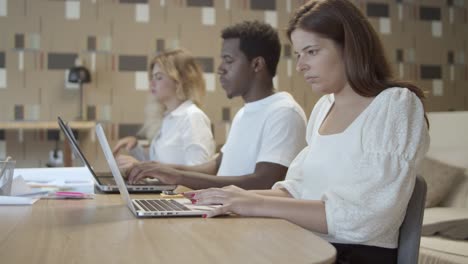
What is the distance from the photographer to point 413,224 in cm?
126

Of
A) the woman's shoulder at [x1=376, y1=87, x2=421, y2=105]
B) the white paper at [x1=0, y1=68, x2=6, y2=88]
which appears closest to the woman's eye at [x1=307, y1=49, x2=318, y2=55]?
the woman's shoulder at [x1=376, y1=87, x2=421, y2=105]

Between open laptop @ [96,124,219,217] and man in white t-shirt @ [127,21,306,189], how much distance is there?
594mm

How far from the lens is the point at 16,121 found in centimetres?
452

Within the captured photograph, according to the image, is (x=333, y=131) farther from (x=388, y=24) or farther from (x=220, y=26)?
(x=388, y=24)

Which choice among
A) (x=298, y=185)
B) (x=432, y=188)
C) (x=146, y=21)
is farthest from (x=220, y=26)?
(x=298, y=185)

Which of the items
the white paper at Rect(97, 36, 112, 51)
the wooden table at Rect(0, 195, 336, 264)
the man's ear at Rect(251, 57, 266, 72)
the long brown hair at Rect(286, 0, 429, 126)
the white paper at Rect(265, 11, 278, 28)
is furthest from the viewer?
the white paper at Rect(265, 11, 278, 28)

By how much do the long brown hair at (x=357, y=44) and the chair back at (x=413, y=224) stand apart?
0.23 metres

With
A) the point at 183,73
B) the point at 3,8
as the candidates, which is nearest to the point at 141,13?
the point at 3,8

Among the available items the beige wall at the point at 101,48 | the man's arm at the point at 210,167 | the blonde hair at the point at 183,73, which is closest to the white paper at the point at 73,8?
the beige wall at the point at 101,48

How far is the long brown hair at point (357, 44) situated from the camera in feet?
4.54

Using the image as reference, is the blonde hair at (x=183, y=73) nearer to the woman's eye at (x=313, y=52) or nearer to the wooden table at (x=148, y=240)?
the woman's eye at (x=313, y=52)

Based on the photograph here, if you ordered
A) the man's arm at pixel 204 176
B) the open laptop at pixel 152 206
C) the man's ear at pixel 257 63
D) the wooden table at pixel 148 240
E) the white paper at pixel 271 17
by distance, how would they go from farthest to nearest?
the white paper at pixel 271 17 → the man's ear at pixel 257 63 → the man's arm at pixel 204 176 → the open laptop at pixel 152 206 → the wooden table at pixel 148 240

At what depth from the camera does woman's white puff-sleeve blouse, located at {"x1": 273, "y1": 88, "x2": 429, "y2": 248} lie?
122cm

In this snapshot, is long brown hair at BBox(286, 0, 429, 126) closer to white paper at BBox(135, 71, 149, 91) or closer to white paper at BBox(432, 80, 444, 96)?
white paper at BBox(135, 71, 149, 91)
